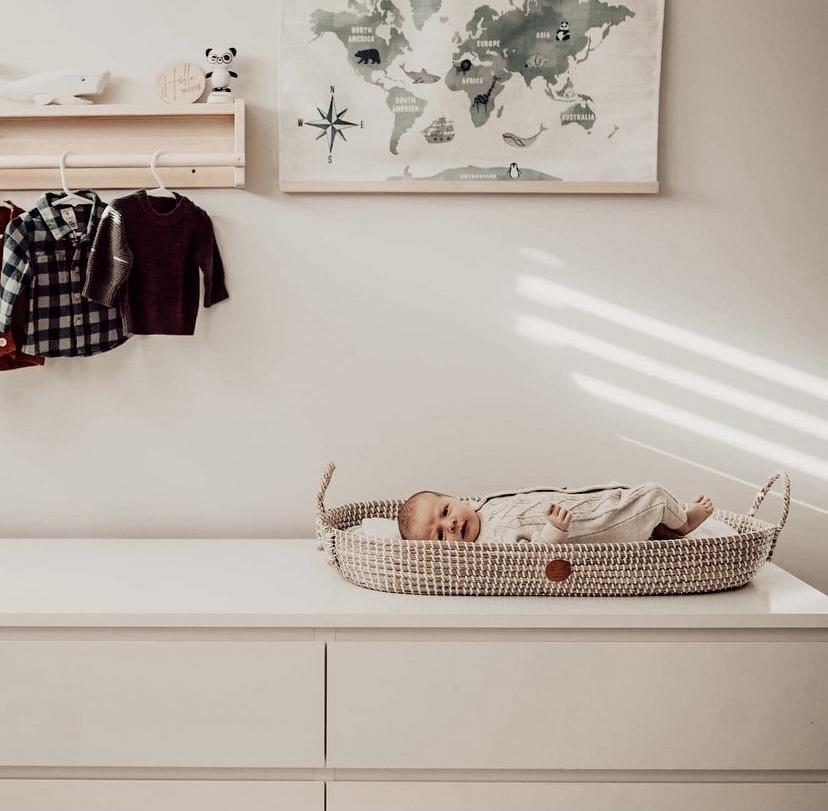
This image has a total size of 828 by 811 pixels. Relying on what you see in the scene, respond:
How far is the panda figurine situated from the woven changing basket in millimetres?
982

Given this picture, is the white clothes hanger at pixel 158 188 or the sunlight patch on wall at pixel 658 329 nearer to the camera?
the white clothes hanger at pixel 158 188

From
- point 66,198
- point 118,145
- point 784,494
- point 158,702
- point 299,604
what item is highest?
point 118,145

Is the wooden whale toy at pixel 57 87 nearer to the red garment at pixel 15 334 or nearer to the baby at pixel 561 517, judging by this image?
the red garment at pixel 15 334

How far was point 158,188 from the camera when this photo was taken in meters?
1.90

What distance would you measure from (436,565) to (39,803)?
77cm

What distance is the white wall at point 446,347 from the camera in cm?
193

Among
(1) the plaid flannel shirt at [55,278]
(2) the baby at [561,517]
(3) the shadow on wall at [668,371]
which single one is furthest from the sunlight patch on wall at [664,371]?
(1) the plaid flannel shirt at [55,278]

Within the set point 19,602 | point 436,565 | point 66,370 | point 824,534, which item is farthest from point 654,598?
point 66,370

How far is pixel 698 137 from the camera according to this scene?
1.93m

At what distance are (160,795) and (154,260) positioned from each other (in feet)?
3.43

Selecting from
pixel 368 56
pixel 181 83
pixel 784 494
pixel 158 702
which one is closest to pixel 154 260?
pixel 181 83

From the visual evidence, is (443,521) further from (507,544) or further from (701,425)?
(701,425)

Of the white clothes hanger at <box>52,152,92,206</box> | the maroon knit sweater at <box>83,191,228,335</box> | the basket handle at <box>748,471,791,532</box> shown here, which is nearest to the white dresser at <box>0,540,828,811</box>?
the basket handle at <box>748,471,791,532</box>

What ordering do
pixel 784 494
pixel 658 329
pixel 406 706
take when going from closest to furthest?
pixel 406 706
pixel 784 494
pixel 658 329
